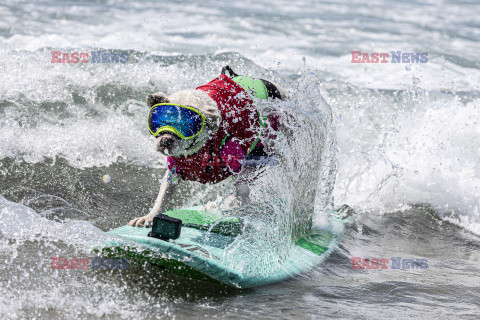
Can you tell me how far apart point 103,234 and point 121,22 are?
1072 cm

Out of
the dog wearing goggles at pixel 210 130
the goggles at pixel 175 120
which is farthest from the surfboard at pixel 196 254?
the goggles at pixel 175 120

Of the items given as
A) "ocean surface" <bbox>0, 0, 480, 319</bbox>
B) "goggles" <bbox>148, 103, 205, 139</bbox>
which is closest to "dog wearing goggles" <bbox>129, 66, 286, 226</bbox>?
"goggles" <bbox>148, 103, 205, 139</bbox>

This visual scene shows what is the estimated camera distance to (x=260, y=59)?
1057 cm

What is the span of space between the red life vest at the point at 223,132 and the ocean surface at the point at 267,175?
320 mm

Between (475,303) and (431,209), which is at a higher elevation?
(431,209)

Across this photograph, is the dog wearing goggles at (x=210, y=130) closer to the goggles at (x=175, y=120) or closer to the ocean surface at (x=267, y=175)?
the goggles at (x=175, y=120)

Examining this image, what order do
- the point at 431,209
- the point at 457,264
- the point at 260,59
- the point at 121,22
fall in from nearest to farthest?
1. the point at 457,264
2. the point at 431,209
3. the point at 260,59
4. the point at 121,22

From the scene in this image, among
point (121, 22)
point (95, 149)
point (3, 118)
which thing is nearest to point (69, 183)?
point (95, 149)

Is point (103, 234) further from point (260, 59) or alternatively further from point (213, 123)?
point (260, 59)

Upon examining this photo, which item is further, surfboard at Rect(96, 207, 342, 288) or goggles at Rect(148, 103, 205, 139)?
surfboard at Rect(96, 207, 342, 288)

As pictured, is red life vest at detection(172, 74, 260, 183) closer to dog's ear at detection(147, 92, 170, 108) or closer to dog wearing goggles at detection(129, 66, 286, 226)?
dog wearing goggles at detection(129, 66, 286, 226)

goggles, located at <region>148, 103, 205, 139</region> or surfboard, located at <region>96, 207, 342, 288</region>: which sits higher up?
goggles, located at <region>148, 103, 205, 139</region>

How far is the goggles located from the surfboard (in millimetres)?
669

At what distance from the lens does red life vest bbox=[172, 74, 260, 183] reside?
10.6 feet
